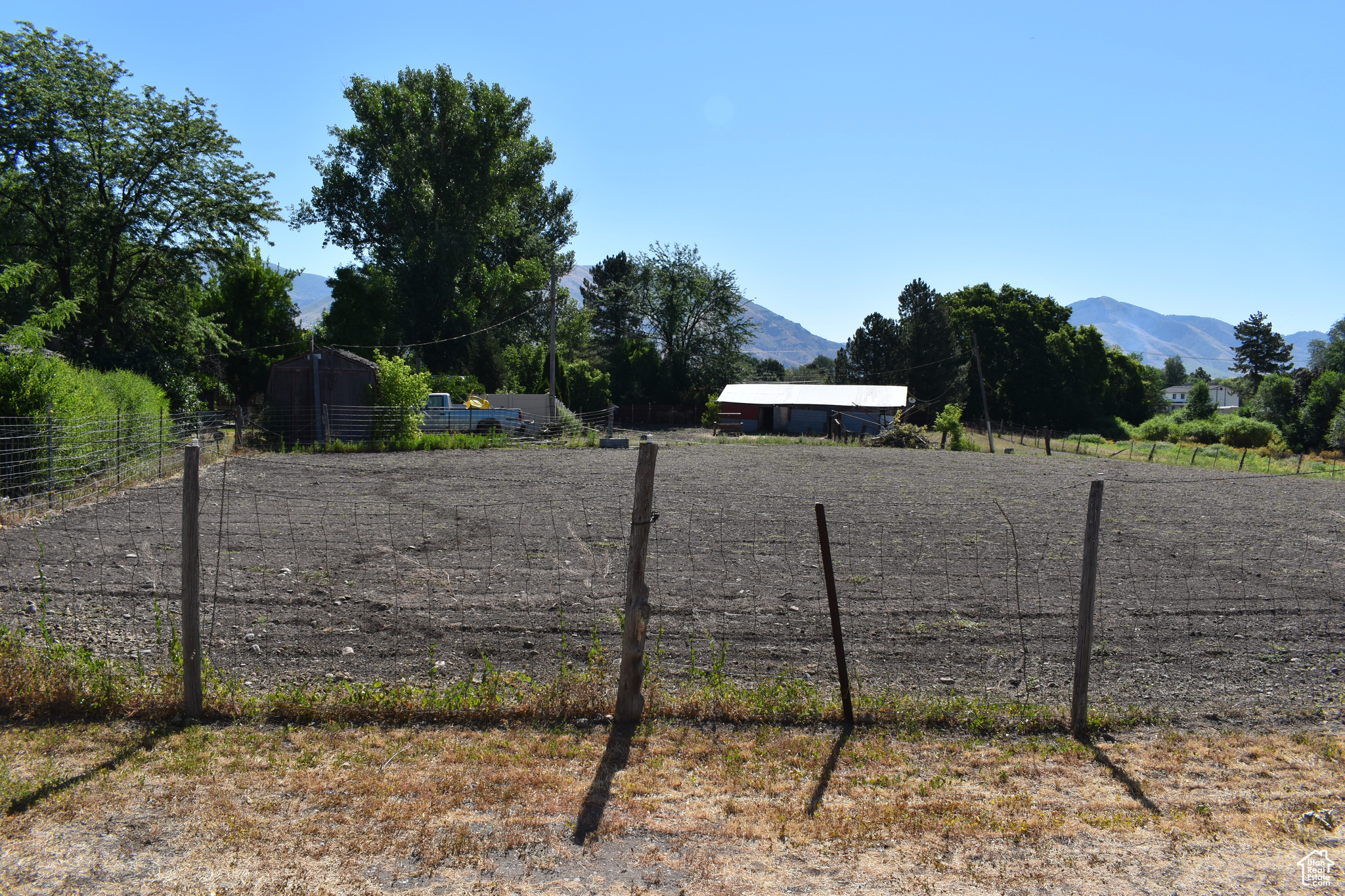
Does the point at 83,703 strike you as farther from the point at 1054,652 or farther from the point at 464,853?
the point at 1054,652

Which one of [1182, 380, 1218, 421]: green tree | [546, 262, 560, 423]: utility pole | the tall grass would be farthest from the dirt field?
[1182, 380, 1218, 421]: green tree

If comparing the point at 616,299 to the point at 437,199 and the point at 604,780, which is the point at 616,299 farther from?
the point at 604,780

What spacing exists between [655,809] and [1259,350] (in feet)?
392

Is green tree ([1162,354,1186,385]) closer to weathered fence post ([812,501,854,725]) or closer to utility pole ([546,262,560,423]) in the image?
utility pole ([546,262,560,423])

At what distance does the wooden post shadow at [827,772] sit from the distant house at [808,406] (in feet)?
142

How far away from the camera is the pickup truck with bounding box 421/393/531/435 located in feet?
102

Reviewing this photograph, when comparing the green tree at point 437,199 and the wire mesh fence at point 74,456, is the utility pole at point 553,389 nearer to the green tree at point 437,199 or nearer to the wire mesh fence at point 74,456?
the green tree at point 437,199

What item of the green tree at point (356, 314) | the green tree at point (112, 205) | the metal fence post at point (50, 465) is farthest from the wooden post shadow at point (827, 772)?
A: the green tree at point (356, 314)

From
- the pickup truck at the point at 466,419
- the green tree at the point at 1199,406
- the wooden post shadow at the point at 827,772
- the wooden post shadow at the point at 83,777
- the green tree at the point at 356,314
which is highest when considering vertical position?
the green tree at the point at 356,314

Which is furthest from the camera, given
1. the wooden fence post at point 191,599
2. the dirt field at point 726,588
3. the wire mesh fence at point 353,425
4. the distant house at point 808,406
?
the distant house at point 808,406

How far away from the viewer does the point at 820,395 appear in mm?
51062

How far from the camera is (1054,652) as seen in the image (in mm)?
6508

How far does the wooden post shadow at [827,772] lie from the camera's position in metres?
4.04
